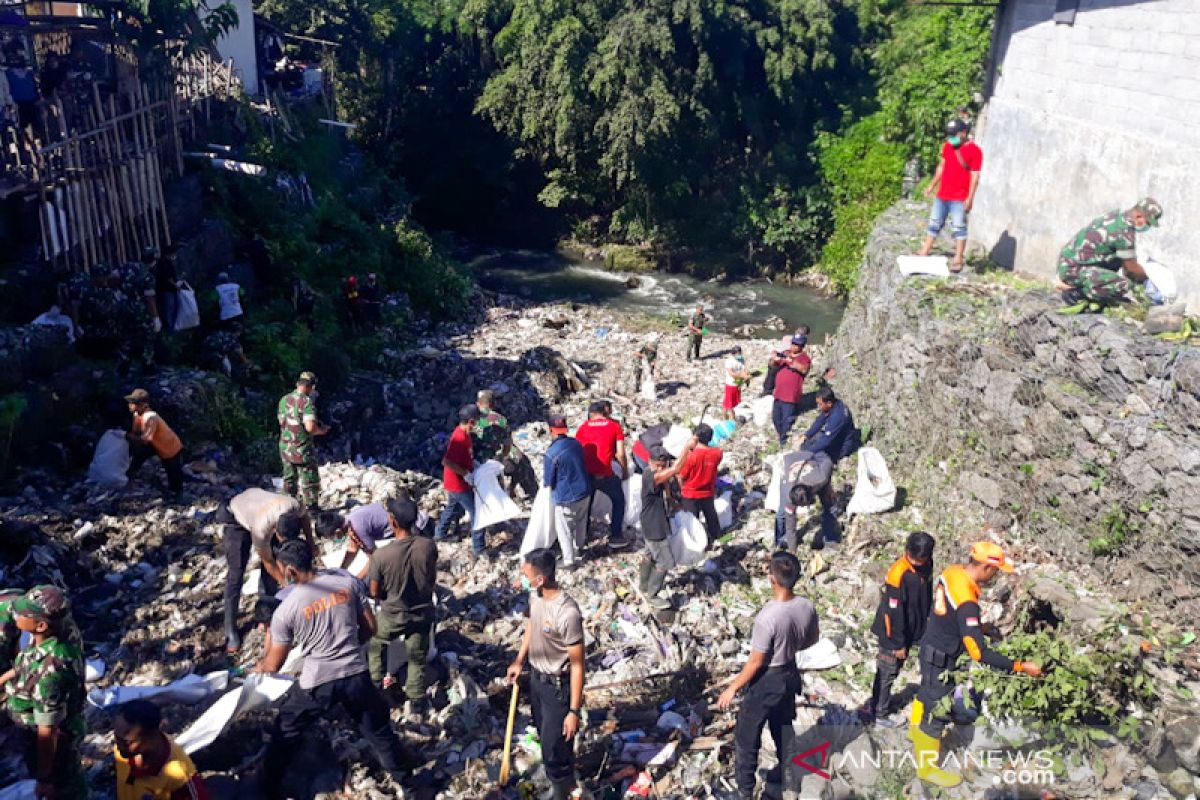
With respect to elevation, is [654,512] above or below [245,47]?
below

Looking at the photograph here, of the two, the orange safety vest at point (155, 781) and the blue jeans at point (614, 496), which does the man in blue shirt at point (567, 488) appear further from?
the orange safety vest at point (155, 781)

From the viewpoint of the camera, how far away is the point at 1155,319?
7.62 meters

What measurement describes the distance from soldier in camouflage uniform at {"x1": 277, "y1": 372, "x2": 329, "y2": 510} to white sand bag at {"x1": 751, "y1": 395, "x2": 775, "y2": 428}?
583 centimetres

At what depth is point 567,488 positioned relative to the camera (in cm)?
755

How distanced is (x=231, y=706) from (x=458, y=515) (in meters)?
3.31

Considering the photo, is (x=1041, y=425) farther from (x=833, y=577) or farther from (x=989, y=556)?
(x=989, y=556)

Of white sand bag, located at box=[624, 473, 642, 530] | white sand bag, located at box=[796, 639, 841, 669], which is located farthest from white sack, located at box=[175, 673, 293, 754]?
white sand bag, located at box=[624, 473, 642, 530]

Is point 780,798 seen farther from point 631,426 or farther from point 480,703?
point 631,426

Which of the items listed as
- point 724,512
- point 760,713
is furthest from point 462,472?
point 760,713

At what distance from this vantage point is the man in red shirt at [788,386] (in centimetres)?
1091

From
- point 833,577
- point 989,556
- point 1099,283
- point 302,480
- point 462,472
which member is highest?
point 1099,283

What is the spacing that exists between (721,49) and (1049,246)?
14468 millimetres

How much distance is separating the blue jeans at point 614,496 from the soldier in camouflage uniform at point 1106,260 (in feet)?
14.2

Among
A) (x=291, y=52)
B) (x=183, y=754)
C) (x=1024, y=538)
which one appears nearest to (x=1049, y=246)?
(x=1024, y=538)
